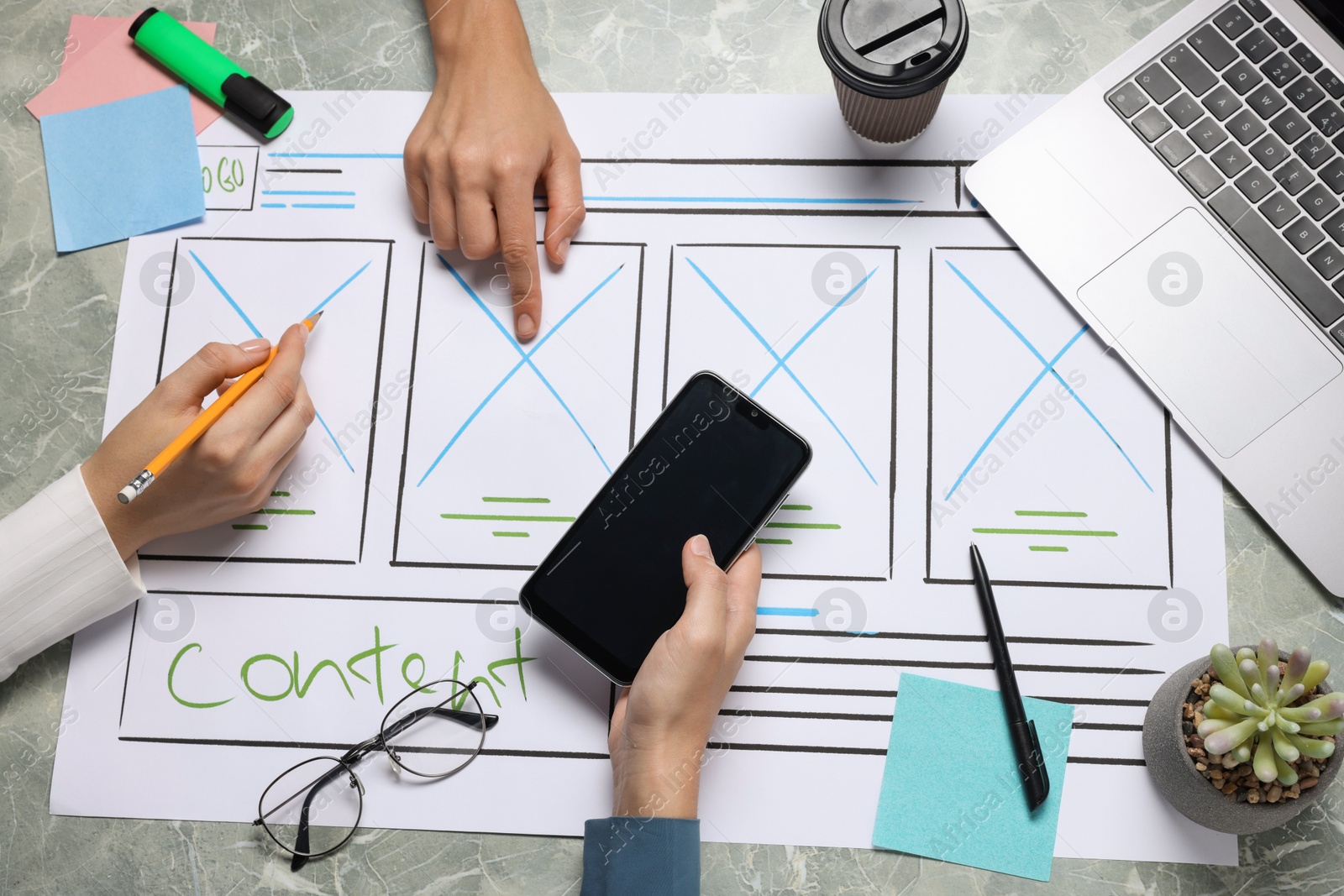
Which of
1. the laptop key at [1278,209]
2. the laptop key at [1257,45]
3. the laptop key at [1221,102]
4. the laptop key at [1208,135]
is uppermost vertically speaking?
the laptop key at [1257,45]

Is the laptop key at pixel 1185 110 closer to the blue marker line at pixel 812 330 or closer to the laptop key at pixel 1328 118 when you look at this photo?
the laptop key at pixel 1328 118

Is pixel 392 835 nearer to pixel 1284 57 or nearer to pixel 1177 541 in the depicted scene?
pixel 1177 541

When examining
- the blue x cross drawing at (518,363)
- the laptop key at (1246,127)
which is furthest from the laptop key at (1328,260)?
the blue x cross drawing at (518,363)

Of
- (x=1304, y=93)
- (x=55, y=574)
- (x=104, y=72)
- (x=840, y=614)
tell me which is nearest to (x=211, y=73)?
(x=104, y=72)

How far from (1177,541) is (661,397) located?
450mm

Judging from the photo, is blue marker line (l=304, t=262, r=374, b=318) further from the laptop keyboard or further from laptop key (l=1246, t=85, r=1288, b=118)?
laptop key (l=1246, t=85, r=1288, b=118)

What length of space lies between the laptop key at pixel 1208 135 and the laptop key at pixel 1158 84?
36 mm

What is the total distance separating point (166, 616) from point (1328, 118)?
3.52ft

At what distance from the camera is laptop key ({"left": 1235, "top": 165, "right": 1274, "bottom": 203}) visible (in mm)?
741

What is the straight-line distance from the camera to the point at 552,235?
79 centimetres

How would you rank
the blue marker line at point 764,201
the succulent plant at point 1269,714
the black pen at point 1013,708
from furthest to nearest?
1. the blue marker line at point 764,201
2. the black pen at point 1013,708
3. the succulent plant at point 1269,714

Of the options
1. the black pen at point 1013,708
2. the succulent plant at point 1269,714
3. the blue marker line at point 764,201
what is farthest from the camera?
the blue marker line at point 764,201

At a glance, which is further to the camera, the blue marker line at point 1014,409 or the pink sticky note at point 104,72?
the pink sticky note at point 104,72

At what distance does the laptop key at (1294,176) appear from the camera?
735 millimetres
